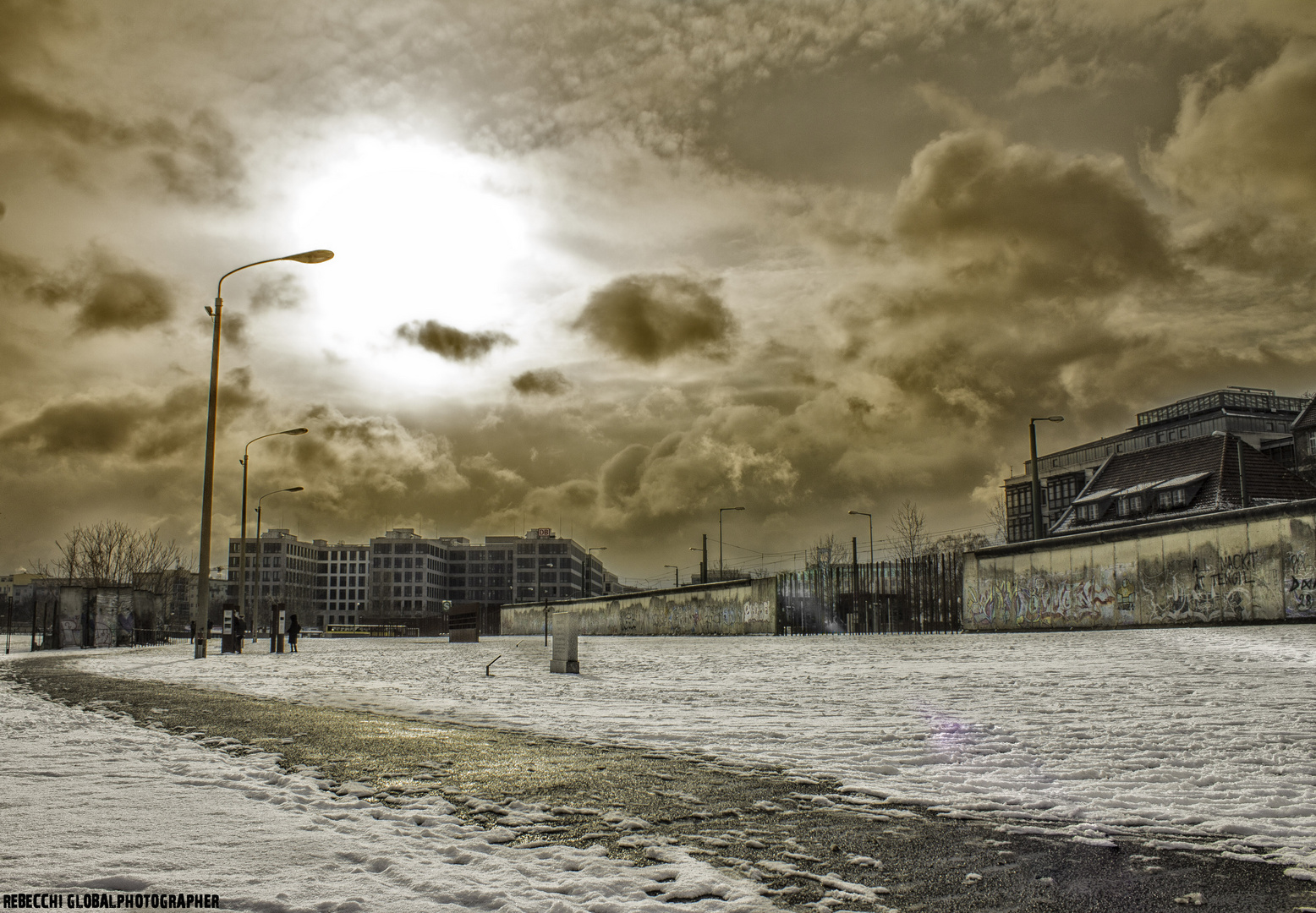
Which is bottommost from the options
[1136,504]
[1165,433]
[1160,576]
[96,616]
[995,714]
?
[96,616]

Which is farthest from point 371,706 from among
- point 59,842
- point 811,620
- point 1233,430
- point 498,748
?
point 1233,430

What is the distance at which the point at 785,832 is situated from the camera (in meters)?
4.14

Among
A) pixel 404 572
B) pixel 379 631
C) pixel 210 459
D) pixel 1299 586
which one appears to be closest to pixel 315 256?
pixel 210 459

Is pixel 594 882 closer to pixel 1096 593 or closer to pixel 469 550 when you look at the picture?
pixel 1096 593

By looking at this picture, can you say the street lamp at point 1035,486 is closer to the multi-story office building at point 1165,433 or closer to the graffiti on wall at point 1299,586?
the graffiti on wall at point 1299,586

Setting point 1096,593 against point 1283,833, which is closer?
point 1283,833

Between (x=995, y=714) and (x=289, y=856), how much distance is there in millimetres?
6757

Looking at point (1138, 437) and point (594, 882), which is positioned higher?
point (1138, 437)

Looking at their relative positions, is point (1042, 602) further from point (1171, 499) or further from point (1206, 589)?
point (1171, 499)

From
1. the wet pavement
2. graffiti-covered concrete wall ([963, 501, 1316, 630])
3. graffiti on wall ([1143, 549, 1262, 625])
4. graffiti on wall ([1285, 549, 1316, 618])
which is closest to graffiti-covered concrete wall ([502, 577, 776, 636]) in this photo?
graffiti-covered concrete wall ([963, 501, 1316, 630])

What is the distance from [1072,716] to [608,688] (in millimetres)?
6439

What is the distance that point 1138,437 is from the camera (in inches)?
4053

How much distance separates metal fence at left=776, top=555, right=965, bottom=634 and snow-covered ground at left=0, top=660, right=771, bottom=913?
27924 mm

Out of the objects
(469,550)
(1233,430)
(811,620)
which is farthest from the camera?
(469,550)
